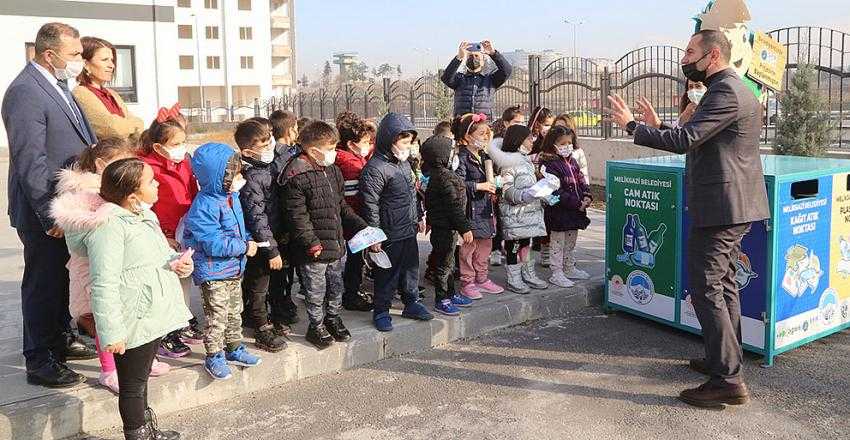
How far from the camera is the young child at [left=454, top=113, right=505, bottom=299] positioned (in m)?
5.68

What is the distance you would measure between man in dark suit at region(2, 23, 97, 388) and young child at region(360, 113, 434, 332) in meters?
1.80

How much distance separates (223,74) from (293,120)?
195ft

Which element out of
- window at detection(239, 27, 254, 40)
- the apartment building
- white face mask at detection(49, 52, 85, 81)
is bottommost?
white face mask at detection(49, 52, 85, 81)

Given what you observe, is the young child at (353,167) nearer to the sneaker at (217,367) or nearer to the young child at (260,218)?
the young child at (260,218)

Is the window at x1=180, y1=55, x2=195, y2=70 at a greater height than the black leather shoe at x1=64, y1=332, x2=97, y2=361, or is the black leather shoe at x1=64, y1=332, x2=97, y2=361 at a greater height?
the window at x1=180, y1=55, x2=195, y2=70

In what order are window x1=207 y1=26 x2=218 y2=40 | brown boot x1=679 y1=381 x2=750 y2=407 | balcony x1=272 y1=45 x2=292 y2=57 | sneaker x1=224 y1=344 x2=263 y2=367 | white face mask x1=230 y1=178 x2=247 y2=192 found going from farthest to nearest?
1. balcony x1=272 y1=45 x2=292 y2=57
2. window x1=207 y1=26 x2=218 y2=40
3. sneaker x1=224 y1=344 x2=263 y2=367
4. white face mask x1=230 y1=178 x2=247 y2=192
5. brown boot x1=679 y1=381 x2=750 y2=407

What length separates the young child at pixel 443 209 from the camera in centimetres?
543

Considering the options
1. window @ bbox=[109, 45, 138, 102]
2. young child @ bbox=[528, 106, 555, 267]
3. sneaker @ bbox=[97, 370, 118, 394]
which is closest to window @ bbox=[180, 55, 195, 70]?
window @ bbox=[109, 45, 138, 102]

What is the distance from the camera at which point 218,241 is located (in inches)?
164

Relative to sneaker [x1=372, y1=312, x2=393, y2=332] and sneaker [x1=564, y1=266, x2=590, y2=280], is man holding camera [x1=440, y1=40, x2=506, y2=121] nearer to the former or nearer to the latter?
sneaker [x1=564, y1=266, x2=590, y2=280]

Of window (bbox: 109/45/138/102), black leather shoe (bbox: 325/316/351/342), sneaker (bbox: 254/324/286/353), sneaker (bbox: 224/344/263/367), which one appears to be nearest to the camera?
sneaker (bbox: 224/344/263/367)

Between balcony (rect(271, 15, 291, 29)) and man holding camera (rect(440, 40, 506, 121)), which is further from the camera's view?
balcony (rect(271, 15, 291, 29))

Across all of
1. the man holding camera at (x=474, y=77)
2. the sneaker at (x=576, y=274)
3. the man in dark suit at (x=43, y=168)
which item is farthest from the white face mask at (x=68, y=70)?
the man holding camera at (x=474, y=77)

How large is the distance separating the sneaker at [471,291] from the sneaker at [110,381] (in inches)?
107
